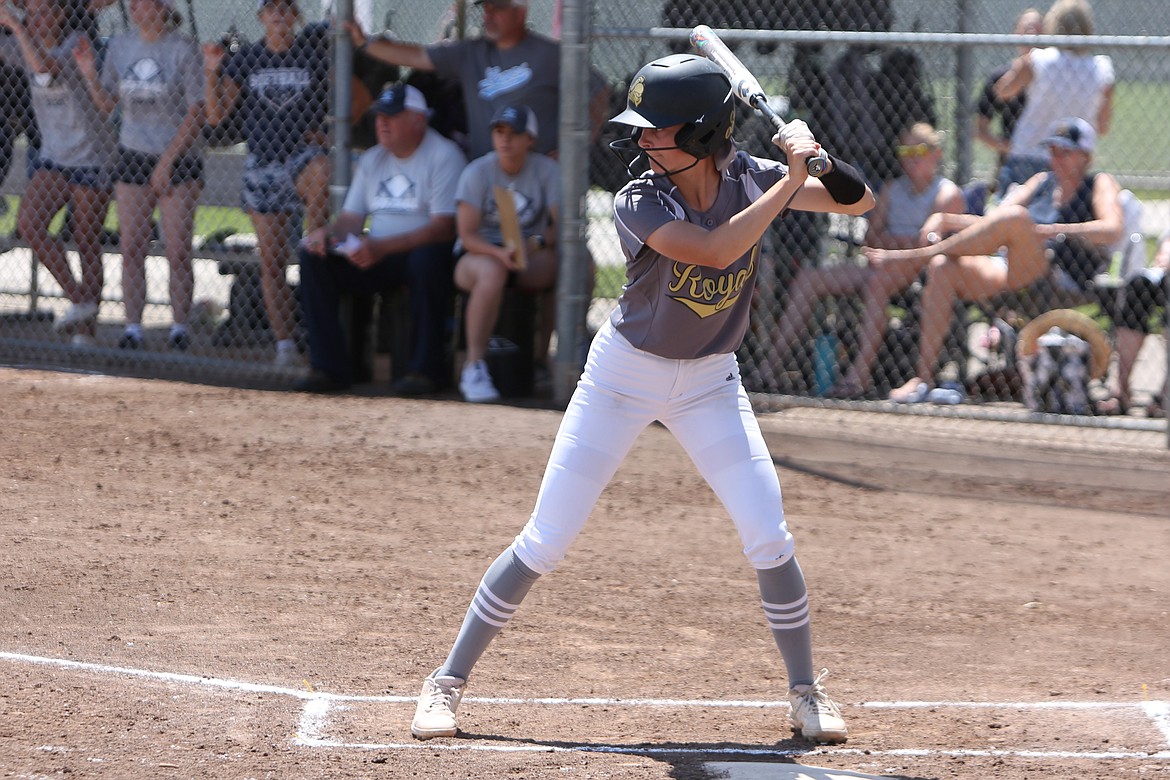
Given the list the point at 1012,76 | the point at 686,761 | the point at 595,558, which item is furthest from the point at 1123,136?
the point at 686,761

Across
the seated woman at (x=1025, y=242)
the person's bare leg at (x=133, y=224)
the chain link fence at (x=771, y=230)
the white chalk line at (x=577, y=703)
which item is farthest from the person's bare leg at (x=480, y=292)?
the white chalk line at (x=577, y=703)

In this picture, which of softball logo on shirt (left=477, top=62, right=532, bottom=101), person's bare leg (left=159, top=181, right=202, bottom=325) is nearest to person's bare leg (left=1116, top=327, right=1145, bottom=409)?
softball logo on shirt (left=477, top=62, right=532, bottom=101)

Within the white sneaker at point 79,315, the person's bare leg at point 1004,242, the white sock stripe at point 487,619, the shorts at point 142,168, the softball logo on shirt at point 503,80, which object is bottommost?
the white sneaker at point 79,315

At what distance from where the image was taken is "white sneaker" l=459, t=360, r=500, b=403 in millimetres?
8930

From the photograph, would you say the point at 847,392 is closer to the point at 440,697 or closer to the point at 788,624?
the point at 788,624

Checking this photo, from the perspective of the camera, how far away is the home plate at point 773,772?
378 centimetres

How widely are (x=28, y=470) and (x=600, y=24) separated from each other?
15.0 feet

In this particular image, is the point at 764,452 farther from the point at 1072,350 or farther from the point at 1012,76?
the point at 1012,76

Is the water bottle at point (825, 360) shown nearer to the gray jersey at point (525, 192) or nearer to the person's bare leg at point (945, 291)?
the person's bare leg at point (945, 291)

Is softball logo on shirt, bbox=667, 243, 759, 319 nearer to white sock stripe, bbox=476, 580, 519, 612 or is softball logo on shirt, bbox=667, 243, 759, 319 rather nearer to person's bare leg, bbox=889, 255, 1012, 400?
white sock stripe, bbox=476, 580, 519, 612

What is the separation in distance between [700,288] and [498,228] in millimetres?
5138

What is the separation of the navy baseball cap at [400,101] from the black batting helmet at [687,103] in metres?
5.36

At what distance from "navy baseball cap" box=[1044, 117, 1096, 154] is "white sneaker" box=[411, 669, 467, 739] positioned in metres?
5.75

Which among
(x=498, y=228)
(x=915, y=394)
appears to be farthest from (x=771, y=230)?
(x=498, y=228)
